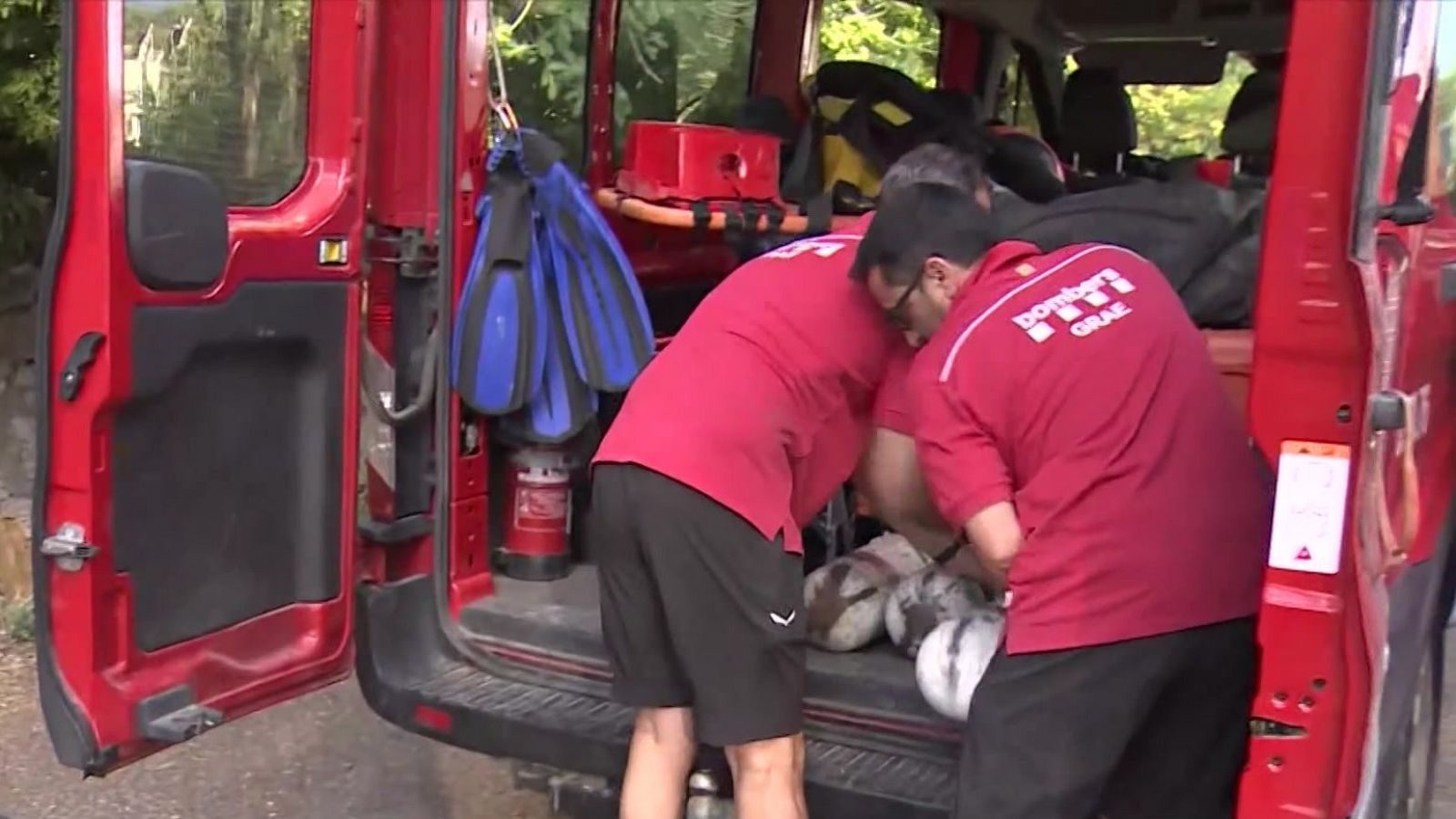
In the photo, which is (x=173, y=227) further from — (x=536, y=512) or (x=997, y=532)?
(x=997, y=532)

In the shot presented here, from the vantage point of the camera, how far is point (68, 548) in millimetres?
2736

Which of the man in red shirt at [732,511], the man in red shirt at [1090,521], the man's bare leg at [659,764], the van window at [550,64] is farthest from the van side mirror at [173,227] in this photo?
the van window at [550,64]

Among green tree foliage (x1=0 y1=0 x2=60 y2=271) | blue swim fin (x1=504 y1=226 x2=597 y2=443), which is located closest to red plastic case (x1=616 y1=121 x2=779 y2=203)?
blue swim fin (x1=504 y1=226 x2=597 y2=443)

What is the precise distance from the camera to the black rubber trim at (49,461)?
2.67 m

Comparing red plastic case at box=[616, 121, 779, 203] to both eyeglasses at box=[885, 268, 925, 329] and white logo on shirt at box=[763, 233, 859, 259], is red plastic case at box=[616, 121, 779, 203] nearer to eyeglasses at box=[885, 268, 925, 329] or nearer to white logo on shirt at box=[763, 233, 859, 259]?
white logo on shirt at box=[763, 233, 859, 259]

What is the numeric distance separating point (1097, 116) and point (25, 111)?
3903mm

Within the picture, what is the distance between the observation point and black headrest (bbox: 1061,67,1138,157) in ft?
20.5

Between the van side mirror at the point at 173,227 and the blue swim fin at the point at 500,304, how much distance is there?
0.69m

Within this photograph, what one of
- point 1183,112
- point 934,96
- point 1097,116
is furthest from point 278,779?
point 1183,112

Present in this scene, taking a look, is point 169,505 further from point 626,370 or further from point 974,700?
point 974,700

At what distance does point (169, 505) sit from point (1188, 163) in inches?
158

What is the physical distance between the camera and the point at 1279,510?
230cm

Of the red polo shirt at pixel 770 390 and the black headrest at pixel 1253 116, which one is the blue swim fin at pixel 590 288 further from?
the black headrest at pixel 1253 116

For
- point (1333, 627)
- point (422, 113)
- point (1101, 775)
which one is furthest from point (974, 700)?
point (422, 113)
